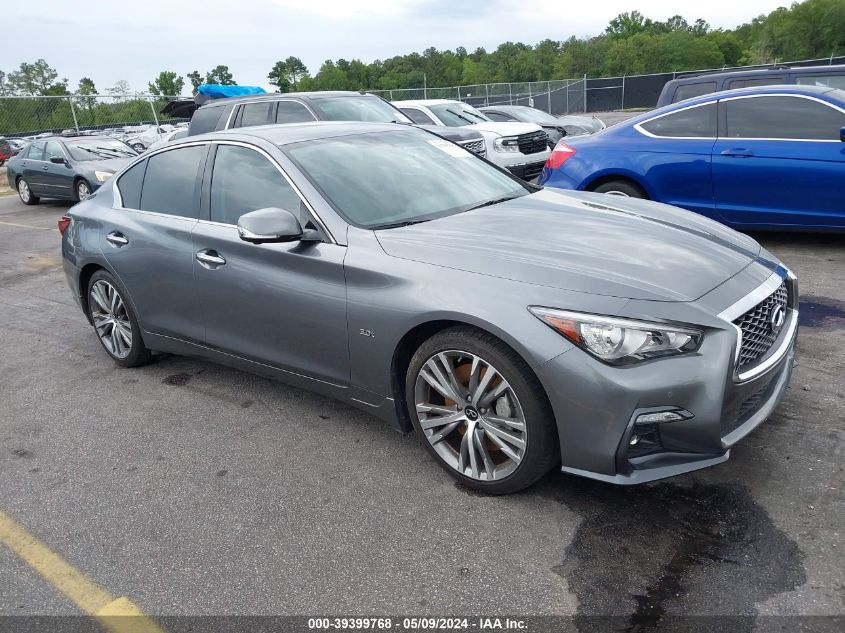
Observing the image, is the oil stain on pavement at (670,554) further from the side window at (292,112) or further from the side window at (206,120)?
the side window at (206,120)

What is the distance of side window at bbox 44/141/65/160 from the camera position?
14.1 metres

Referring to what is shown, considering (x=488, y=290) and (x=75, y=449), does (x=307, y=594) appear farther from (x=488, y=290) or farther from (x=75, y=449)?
(x=75, y=449)

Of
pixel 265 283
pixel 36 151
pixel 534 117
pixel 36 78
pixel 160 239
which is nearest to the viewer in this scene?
pixel 265 283

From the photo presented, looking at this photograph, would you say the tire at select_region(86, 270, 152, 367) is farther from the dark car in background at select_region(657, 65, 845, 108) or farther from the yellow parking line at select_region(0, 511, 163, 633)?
the dark car in background at select_region(657, 65, 845, 108)

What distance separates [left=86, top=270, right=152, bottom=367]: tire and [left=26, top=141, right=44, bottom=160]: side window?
11.3 metres

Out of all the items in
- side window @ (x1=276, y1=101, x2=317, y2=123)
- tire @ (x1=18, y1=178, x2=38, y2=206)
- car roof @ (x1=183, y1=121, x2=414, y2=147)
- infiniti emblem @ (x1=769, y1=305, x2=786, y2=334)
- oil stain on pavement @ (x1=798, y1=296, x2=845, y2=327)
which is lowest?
oil stain on pavement @ (x1=798, y1=296, x2=845, y2=327)

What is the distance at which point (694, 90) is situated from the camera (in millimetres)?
10031

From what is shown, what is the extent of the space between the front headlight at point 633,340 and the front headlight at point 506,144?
9.71 m

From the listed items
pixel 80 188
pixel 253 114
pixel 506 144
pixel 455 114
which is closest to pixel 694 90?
pixel 506 144

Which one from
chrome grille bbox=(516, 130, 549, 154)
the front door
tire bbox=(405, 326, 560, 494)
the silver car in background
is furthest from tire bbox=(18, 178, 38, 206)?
tire bbox=(405, 326, 560, 494)

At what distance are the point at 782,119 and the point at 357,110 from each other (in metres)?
5.53

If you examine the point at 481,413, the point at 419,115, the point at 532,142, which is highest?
the point at 419,115

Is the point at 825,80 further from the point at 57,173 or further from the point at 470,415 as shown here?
the point at 57,173

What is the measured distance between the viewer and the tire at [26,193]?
50.3 ft
